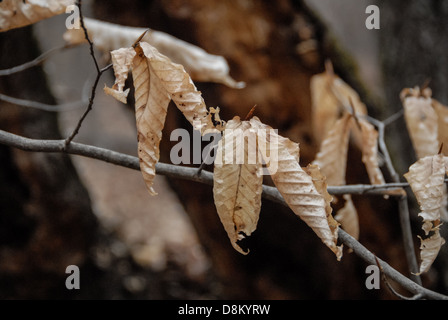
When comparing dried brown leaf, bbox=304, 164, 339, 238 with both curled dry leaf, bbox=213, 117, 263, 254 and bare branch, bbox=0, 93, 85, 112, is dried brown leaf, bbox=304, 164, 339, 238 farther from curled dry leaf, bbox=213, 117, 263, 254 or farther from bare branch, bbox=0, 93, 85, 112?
bare branch, bbox=0, 93, 85, 112

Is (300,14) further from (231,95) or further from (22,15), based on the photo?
(22,15)

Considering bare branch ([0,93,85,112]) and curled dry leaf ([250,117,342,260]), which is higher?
bare branch ([0,93,85,112])

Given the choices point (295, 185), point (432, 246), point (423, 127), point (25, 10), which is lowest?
point (432, 246)

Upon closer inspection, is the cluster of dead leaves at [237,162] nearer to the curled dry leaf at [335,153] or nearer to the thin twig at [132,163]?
the thin twig at [132,163]

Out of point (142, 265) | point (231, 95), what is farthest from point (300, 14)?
point (142, 265)

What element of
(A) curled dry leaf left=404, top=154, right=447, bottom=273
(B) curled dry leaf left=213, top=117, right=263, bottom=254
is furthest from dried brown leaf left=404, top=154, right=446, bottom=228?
(B) curled dry leaf left=213, top=117, right=263, bottom=254

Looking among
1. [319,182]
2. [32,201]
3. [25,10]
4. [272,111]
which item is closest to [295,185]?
[319,182]

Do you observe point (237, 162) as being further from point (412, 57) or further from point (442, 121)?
point (412, 57)
